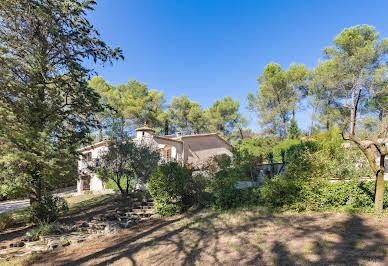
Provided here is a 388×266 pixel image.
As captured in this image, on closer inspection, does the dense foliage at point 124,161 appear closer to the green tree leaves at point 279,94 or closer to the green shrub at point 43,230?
the green shrub at point 43,230

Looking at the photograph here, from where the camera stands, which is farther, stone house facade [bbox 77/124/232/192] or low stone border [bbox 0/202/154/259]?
stone house facade [bbox 77/124/232/192]

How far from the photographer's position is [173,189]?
33.3ft

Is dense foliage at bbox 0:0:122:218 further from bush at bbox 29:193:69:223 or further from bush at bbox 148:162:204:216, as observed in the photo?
bush at bbox 148:162:204:216

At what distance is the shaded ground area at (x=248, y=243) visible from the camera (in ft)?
14.3

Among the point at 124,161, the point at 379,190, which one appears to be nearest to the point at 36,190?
the point at 124,161

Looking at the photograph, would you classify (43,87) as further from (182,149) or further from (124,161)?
(182,149)

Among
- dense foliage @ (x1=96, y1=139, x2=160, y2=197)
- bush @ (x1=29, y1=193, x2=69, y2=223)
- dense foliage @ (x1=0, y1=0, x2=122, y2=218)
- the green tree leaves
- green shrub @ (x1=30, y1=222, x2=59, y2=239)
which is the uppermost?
the green tree leaves

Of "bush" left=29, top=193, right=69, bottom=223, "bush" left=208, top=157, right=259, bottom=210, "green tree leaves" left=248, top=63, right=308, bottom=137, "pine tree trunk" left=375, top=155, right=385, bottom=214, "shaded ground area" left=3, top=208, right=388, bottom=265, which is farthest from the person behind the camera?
"green tree leaves" left=248, top=63, right=308, bottom=137

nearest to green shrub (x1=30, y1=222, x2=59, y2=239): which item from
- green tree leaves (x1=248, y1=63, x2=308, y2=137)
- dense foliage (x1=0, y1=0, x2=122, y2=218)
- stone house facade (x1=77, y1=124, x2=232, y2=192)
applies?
dense foliage (x1=0, y1=0, x2=122, y2=218)

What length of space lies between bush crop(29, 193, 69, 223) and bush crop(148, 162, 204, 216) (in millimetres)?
4541

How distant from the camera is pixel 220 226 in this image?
6926 millimetres

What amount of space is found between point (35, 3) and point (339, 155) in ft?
54.2

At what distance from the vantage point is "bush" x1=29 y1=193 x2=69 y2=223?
9404 millimetres

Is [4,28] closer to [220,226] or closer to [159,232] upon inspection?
[159,232]
